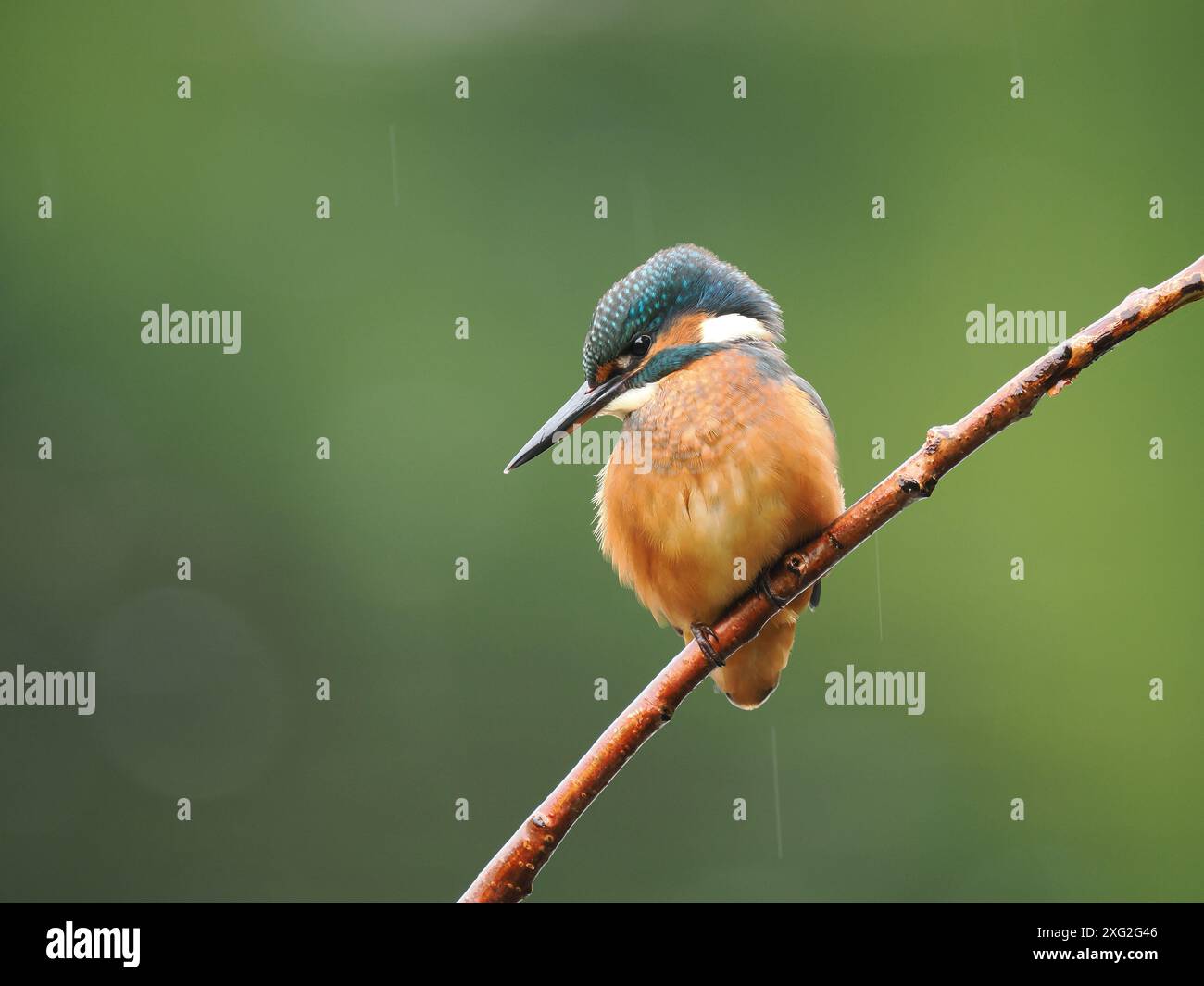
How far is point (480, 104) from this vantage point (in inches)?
157

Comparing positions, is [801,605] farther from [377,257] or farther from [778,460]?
[377,257]

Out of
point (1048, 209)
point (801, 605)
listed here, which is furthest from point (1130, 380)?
point (801, 605)

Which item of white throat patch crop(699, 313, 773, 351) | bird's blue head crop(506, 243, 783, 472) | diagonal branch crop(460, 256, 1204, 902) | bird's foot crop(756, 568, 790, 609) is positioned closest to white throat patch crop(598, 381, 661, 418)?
bird's blue head crop(506, 243, 783, 472)

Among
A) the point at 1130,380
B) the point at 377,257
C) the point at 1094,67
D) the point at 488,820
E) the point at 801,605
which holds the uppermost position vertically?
the point at 1094,67

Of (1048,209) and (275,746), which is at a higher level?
(1048,209)

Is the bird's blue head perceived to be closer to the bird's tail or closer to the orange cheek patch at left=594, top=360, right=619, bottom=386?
the orange cheek patch at left=594, top=360, right=619, bottom=386

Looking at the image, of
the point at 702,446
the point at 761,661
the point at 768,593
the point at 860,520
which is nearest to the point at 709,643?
the point at 768,593

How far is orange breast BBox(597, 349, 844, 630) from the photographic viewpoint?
1717 mm

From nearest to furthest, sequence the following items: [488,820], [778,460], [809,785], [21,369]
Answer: [778,460], [488,820], [809,785], [21,369]

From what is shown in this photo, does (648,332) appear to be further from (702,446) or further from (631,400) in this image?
(702,446)

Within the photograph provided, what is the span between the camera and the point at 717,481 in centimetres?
175

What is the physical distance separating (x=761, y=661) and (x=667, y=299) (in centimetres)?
56

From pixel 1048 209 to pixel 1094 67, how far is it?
18.7 inches

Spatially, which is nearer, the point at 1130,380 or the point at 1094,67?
the point at 1130,380
